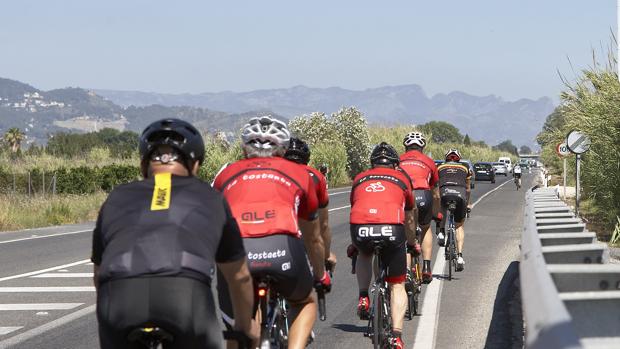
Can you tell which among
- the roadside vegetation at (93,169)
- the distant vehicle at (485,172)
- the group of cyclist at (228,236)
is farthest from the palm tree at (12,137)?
the group of cyclist at (228,236)

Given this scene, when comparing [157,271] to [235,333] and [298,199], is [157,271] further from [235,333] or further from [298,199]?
[298,199]

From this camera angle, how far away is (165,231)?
3576mm

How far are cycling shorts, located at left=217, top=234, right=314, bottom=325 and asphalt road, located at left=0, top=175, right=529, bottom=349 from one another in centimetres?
349

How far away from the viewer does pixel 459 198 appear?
14711mm

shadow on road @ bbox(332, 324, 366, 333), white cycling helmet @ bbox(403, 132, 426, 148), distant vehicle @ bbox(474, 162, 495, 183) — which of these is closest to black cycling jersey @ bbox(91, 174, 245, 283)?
shadow on road @ bbox(332, 324, 366, 333)

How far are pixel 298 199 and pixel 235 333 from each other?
1.84 meters

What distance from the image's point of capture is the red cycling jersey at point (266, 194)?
5.42 metres

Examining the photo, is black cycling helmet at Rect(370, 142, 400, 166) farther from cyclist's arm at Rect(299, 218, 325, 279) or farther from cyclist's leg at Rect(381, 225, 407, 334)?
cyclist's arm at Rect(299, 218, 325, 279)

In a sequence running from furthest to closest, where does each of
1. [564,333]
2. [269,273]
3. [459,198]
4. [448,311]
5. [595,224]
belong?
[595,224]
[459,198]
[448,311]
[269,273]
[564,333]

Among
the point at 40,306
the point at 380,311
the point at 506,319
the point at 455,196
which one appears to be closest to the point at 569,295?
the point at 380,311

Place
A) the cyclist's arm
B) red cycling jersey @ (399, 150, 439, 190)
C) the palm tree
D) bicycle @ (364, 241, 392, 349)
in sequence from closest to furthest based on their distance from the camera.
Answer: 1. the cyclist's arm
2. bicycle @ (364, 241, 392, 349)
3. red cycling jersey @ (399, 150, 439, 190)
4. the palm tree

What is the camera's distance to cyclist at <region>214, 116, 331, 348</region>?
17.7ft

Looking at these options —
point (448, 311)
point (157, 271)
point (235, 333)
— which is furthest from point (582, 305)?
point (448, 311)

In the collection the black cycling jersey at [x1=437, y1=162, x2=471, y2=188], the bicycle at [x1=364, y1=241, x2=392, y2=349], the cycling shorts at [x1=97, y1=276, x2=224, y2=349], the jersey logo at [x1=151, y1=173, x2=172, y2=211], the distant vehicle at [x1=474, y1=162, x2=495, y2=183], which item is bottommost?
the distant vehicle at [x1=474, y1=162, x2=495, y2=183]
